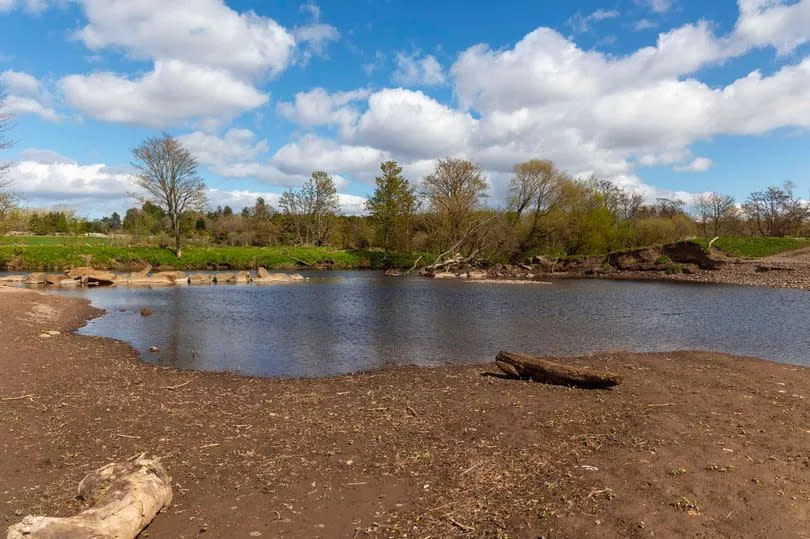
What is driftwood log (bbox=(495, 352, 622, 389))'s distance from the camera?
1066cm

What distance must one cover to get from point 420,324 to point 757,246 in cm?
5826

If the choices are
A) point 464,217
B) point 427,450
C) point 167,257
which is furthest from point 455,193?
point 427,450

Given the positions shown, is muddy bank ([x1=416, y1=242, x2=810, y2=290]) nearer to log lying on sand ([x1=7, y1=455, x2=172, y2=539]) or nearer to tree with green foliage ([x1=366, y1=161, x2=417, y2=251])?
tree with green foliage ([x1=366, y1=161, x2=417, y2=251])

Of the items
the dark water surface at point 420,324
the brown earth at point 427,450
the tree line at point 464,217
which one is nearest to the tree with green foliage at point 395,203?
the tree line at point 464,217

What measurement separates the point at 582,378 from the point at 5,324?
61.5 ft

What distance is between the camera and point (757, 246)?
61.0 meters

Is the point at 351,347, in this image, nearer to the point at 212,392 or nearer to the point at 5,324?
the point at 212,392

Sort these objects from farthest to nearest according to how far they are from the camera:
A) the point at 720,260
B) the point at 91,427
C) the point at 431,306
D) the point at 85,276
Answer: the point at 720,260 → the point at 85,276 → the point at 431,306 → the point at 91,427

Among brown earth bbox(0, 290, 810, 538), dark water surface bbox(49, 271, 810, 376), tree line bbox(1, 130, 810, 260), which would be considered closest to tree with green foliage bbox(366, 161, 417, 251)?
tree line bbox(1, 130, 810, 260)

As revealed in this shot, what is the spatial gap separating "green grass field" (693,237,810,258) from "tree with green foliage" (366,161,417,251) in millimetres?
34116

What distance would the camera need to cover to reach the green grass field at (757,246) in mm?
58656

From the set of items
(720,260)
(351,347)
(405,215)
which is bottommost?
(351,347)

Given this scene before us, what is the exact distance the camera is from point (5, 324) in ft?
55.4

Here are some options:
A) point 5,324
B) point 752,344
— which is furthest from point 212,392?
point 752,344
